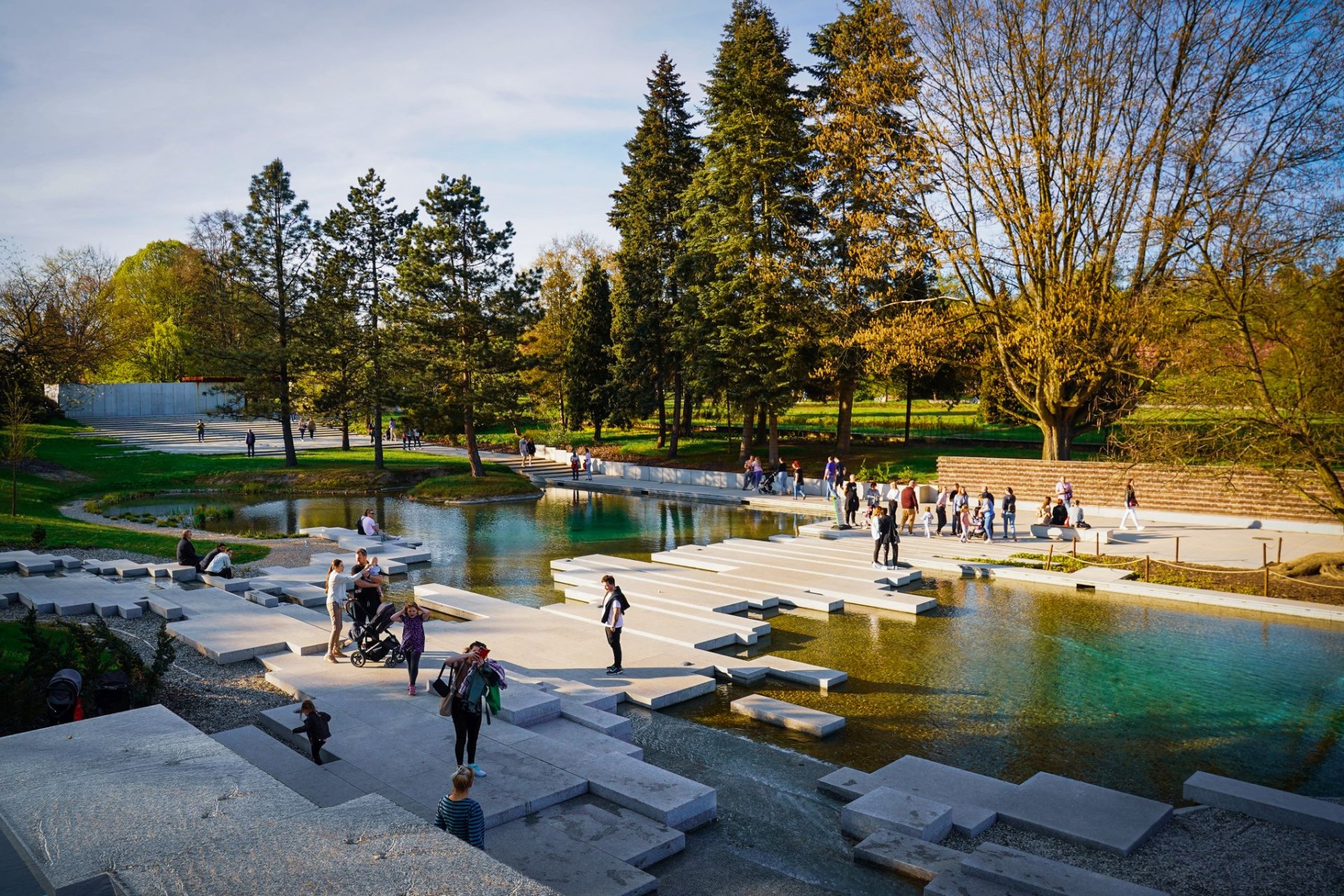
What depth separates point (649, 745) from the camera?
36.0ft

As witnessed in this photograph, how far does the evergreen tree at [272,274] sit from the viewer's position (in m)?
43.3

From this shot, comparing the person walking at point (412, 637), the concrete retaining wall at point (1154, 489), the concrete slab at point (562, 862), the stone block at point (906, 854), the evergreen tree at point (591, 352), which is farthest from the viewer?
the evergreen tree at point (591, 352)

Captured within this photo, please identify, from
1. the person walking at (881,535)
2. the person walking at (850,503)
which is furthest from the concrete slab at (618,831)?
the person walking at (850,503)

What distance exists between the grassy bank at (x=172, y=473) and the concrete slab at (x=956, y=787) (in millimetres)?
24811

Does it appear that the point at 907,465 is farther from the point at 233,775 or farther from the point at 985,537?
the point at 233,775

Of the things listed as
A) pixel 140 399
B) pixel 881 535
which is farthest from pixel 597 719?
pixel 140 399

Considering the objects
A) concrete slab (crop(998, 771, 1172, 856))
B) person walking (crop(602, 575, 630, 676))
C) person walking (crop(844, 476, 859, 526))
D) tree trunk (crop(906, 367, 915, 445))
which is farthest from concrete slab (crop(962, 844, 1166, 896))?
tree trunk (crop(906, 367, 915, 445))

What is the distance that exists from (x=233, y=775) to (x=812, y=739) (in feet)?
23.5

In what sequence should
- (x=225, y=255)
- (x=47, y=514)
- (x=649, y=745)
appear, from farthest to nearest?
(x=225, y=255) → (x=47, y=514) → (x=649, y=745)

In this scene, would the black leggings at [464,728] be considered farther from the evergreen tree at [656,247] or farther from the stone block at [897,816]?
the evergreen tree at [656,247]

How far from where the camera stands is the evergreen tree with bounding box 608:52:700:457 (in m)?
46.9

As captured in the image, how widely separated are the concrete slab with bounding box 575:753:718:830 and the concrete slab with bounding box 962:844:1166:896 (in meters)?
2.63

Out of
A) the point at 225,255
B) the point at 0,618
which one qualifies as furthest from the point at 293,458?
the point at 0,618

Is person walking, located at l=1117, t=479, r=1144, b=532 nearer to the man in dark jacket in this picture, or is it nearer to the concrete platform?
the concrete platform
